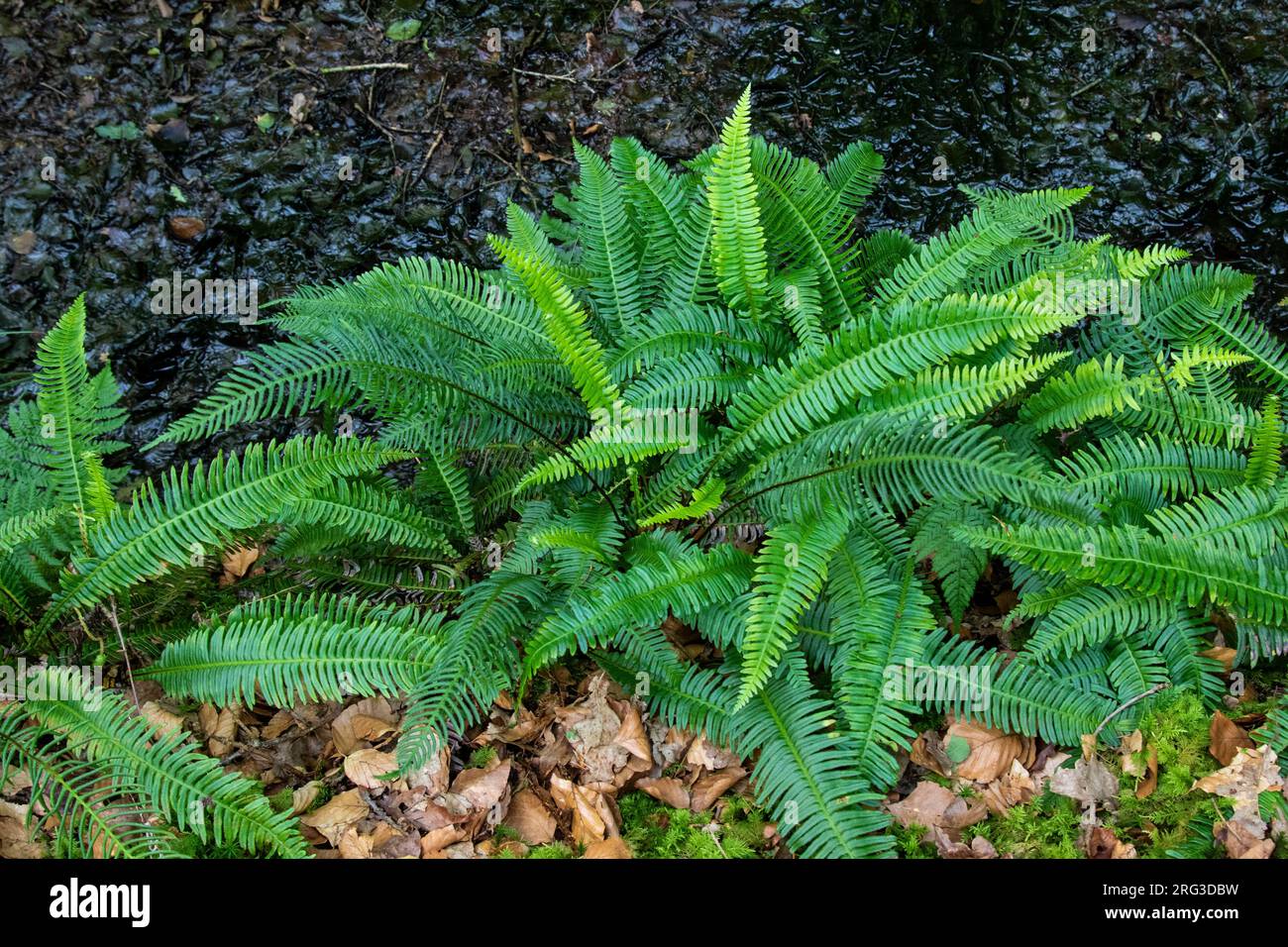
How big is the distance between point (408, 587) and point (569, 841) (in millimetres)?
1092

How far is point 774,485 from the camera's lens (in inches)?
129

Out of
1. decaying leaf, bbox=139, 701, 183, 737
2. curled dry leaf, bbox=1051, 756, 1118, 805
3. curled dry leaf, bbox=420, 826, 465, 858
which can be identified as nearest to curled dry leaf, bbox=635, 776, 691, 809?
curled dry leaf, bbox=420, 826, 465, 858

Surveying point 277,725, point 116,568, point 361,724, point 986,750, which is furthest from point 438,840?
point 986,750

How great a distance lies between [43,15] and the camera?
5109 mm

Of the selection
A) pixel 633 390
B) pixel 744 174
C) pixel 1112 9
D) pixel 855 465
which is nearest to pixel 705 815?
pixel 855 465

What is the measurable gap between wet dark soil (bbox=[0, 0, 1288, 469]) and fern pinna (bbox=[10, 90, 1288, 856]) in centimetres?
107

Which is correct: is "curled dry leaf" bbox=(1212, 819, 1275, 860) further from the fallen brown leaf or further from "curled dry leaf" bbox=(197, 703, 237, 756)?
"curled dry leaf" bbox=(197, 703, 237, 756)

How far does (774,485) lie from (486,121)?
2781 millimetres

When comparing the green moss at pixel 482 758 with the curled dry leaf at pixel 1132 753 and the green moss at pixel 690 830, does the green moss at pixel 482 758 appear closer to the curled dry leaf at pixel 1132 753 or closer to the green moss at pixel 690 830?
the green moss at pixel 690 830

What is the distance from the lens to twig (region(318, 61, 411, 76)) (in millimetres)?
5086

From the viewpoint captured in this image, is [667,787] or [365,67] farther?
[365,67]

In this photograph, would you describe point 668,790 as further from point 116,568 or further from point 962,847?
point 116,568

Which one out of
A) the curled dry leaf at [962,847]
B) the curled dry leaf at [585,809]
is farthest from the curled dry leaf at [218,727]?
the curled dry leaf at [962,847]

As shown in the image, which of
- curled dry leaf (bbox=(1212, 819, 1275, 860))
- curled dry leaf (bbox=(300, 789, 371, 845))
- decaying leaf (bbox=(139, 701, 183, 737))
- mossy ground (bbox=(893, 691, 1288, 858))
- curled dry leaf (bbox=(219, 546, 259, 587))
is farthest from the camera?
curled dry leaf (bbox=(219, 546, 259, 587))
